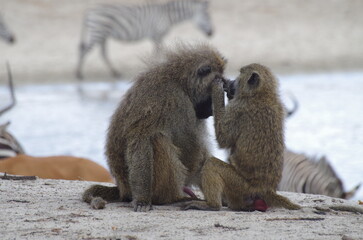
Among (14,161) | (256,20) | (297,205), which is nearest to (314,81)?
(256,20)

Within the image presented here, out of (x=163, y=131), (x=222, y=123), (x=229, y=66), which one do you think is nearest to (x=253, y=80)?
(x=222, y=123)

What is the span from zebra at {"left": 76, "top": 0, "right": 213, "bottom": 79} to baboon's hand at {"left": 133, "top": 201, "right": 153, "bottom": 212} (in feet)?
54.6

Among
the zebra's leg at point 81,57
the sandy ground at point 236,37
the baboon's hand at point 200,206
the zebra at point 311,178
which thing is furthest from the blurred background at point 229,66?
the baboon's hand at point 200,206

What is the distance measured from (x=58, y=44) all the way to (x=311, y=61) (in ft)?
23.2

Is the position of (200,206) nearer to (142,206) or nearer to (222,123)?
(142,206)

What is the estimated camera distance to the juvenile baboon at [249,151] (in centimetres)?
530

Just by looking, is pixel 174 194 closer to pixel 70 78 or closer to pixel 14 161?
pixel 14 161

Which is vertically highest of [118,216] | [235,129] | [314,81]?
[314,81]

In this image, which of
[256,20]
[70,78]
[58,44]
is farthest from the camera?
[256,20]

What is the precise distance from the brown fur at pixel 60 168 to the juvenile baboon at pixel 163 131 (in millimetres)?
2020

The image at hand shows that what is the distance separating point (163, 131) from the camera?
5.48 meters

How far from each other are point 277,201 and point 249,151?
40 centimetres

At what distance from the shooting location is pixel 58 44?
76.7 feet

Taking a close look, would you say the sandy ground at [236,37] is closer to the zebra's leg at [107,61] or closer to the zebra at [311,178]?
the zebra's leg at [107,61]
